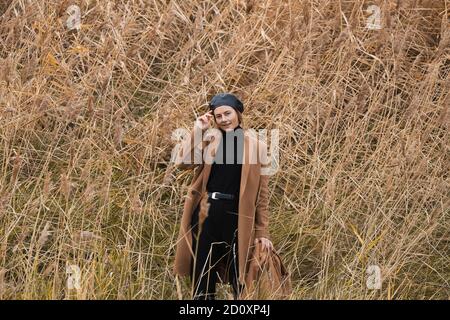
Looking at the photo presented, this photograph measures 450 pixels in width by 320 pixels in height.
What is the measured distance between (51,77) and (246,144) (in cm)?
187

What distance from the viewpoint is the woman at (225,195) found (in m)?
3.92

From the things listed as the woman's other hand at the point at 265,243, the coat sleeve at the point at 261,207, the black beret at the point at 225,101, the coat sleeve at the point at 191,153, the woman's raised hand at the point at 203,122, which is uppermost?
the black beret at the point at 225,101

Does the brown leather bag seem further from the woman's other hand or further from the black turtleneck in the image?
the black turtleneck

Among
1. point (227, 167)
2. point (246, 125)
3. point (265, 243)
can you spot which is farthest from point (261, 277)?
point (246, 125)

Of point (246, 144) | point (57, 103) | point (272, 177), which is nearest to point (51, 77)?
point (57, 103)

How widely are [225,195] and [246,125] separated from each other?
4.01ft

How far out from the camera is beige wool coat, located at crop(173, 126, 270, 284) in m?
3.92

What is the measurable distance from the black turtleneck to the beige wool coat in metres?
0.02

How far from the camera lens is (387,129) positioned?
17.0ft

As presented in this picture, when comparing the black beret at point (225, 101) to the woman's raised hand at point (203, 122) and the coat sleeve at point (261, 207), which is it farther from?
the coat sleeve at point (261, 207)

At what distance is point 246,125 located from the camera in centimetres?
512

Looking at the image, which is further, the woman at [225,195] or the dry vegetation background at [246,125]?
the dry vegetation background at [246,125]

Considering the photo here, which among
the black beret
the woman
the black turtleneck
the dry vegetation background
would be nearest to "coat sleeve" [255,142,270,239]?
the woman

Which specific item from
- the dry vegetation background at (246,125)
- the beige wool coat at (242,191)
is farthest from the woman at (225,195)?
the dry vegetation background at (246,125)
